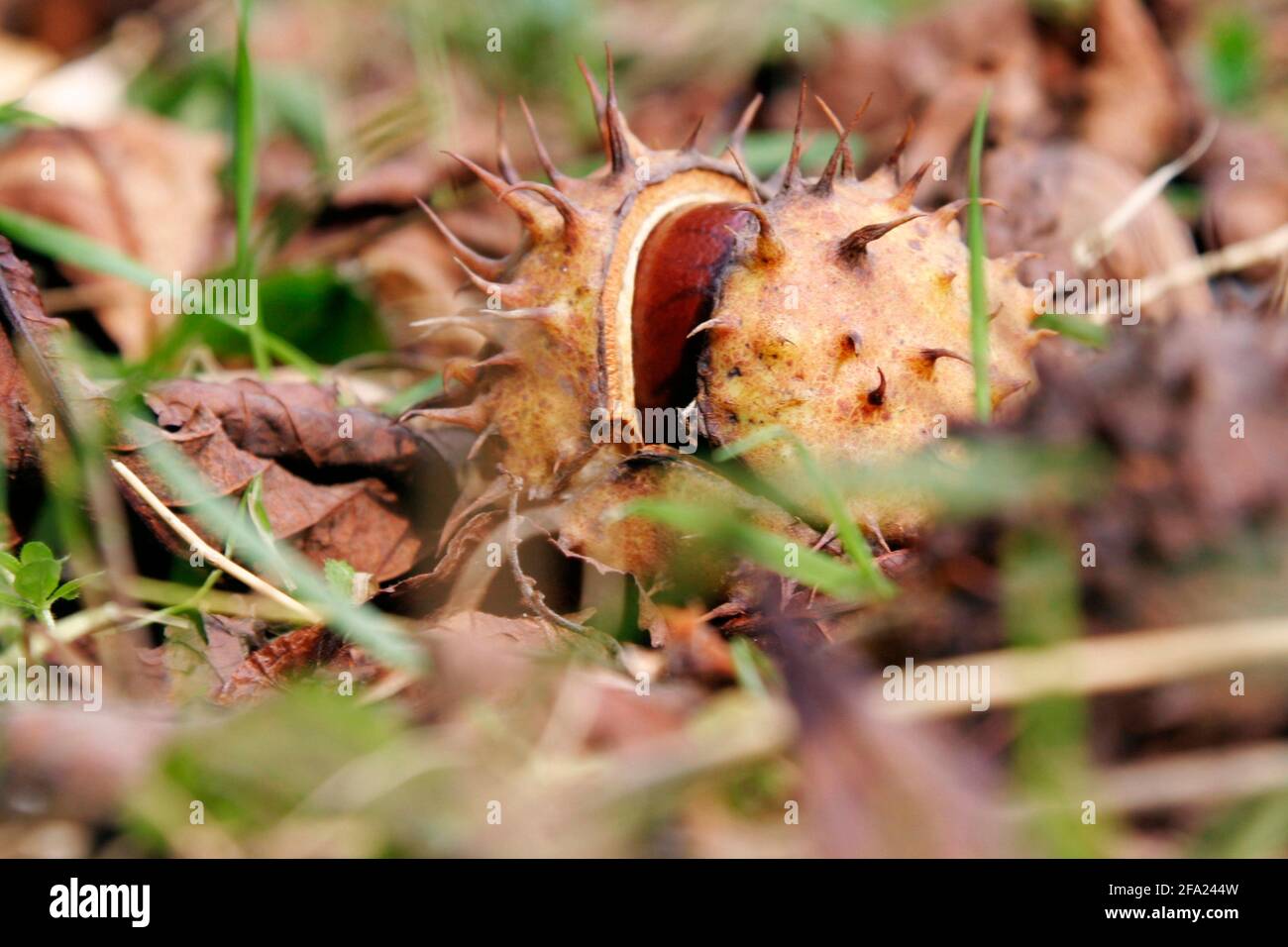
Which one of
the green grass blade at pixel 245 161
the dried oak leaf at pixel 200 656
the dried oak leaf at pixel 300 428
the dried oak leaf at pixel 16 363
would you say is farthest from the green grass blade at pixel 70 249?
the dried oak leaf at pixel 200 656

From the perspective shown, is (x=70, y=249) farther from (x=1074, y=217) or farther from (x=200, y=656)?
(x=1074, y=217)

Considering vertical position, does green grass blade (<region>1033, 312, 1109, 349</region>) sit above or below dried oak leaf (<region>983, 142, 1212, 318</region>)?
below

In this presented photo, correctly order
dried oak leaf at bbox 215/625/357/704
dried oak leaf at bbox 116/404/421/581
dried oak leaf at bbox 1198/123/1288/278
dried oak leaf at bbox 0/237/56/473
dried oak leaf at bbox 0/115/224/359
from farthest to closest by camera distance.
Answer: dried oak leaf at bbox 1198/123/1288/278, dried oak leaf at bbox 0/115/224/359, dried oak leaf at bbox 116/404/421/581, dried oak leaf at bbox 0/237/56/473, dried oak leaf at bbox 215/625/357/704

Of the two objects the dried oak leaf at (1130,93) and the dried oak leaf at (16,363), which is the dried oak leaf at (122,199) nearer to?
the dried oak leaf at (16,363)

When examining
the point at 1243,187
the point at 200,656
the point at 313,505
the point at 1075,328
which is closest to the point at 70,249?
the point at 313,505

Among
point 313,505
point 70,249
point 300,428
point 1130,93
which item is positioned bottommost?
point 313,505

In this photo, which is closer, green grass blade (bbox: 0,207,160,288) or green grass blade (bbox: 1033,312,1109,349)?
green grass blade (bbox: 1033,312,1109,349)

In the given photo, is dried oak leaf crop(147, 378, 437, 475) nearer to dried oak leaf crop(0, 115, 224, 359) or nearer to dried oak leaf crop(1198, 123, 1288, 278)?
Answer: dried oak leaf crop(0, 115, 224, 359)

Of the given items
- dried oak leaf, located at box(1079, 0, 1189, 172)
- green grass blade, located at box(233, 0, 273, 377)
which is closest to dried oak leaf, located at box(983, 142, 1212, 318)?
dried oak leaf, located at box(1079, 0, 1189, 172)

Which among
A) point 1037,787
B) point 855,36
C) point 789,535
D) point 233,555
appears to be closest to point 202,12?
point 855,36
